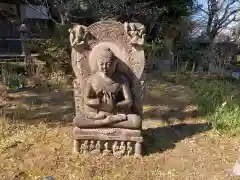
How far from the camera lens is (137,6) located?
897 cm

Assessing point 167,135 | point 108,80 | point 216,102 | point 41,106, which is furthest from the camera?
point 216,102

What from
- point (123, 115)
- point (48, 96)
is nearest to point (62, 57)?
point (48, 96)

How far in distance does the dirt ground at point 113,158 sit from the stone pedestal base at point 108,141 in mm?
107

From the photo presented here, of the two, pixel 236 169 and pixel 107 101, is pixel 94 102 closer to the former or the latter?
pixel 107 101

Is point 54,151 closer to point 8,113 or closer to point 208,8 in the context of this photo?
point 8,113

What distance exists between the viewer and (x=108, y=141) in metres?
3.68

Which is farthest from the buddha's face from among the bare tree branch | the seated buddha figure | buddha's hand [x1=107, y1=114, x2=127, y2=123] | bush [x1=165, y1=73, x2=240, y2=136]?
the bare tree branch

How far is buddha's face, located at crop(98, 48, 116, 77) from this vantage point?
3.44 metres

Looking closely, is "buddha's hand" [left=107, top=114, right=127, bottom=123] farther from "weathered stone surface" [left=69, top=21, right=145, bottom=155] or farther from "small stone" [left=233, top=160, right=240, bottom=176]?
"small stone" [left=233, top=160, right=240, bottom=176]

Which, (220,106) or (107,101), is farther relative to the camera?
(220,106)

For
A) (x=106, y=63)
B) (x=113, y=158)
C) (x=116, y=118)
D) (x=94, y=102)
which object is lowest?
(x=113, y=158)

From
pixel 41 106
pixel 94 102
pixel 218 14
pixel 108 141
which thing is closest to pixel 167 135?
pixel 108 141

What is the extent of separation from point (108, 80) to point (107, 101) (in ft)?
0.83

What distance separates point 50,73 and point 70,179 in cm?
520
